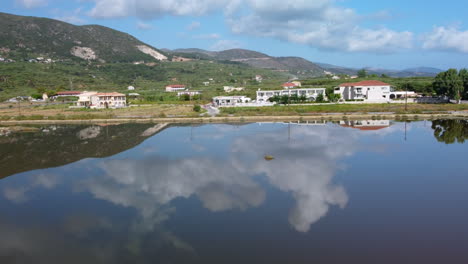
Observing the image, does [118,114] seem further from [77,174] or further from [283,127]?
[77,174]

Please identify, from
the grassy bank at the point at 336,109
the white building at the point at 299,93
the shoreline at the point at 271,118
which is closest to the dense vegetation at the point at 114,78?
the white building at the point at 299,93

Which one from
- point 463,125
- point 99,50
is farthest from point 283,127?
point 99,50

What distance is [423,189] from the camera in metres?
13.3

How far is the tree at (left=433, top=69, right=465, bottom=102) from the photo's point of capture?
40.0m

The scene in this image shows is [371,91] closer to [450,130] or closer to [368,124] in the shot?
[368,124]

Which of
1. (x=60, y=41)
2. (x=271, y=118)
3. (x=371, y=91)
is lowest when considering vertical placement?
(x=271, y=118)

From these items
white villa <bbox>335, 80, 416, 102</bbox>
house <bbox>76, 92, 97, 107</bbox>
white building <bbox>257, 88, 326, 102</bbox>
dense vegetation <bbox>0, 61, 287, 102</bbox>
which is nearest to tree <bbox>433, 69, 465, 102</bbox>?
white villa <bbox>335, 80, 416, 102</bbox>

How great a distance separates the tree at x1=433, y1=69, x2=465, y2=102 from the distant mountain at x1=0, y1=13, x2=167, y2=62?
95011mm

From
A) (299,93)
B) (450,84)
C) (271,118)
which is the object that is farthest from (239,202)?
(299,93)

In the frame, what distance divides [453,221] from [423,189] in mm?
3005

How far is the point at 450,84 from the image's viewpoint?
4081 cm

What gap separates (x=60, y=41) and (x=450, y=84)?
113 metres

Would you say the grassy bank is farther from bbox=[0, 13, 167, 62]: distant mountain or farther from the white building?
bbox=[0, 13, 167, 62]: distant mountain

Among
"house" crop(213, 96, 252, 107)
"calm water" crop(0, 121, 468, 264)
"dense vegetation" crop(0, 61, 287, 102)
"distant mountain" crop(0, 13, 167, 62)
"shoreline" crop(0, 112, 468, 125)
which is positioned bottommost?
"calm water" crop(0, 121, 468, 264)
